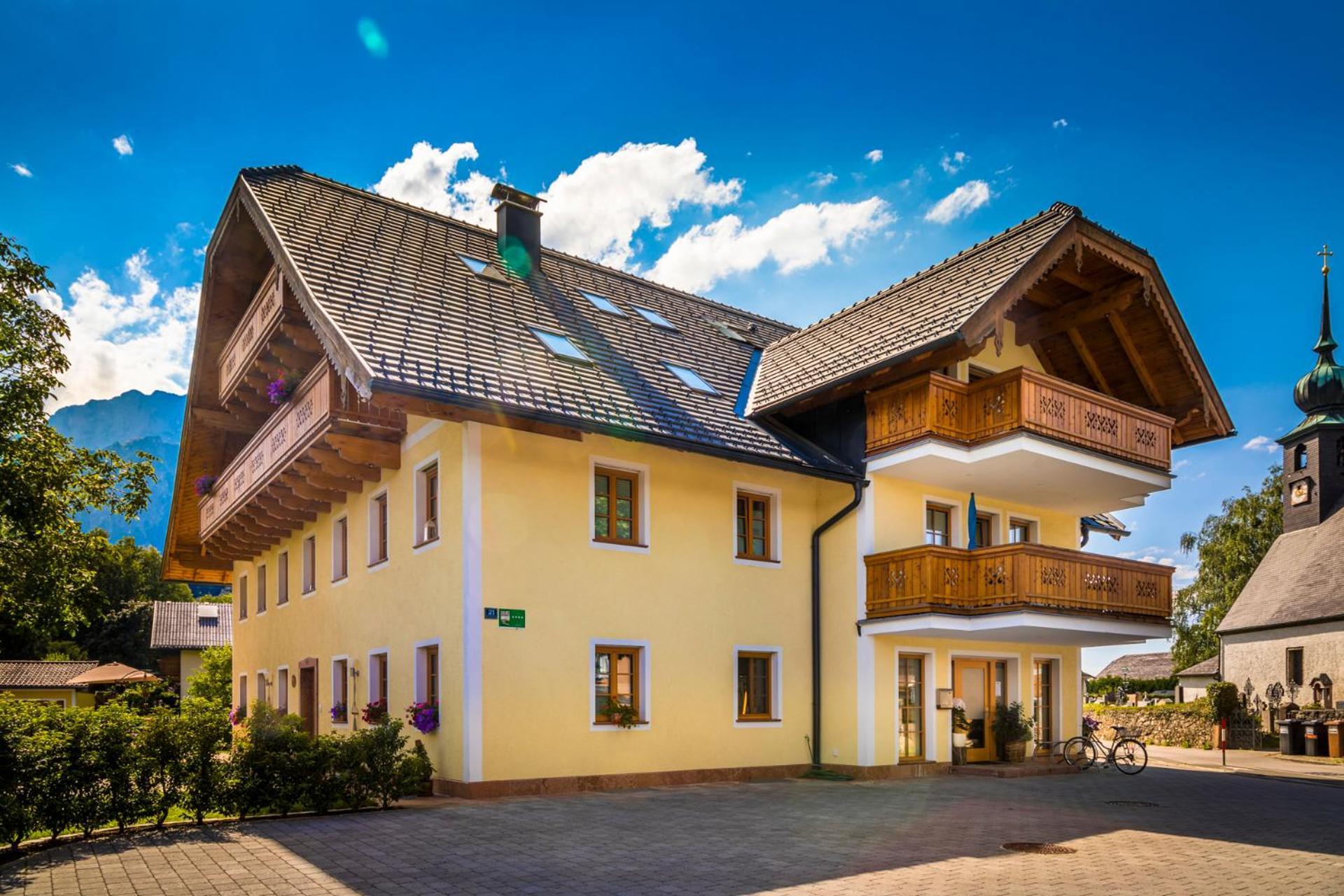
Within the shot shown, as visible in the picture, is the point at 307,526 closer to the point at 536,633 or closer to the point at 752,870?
the point at 536,633

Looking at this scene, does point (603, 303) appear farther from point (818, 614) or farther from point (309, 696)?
point (309, 696)

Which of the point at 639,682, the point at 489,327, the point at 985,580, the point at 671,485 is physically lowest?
the point at 639,682

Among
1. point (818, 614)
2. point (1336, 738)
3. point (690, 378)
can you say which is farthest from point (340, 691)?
point (1336, 738)

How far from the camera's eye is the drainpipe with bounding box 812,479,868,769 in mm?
17516

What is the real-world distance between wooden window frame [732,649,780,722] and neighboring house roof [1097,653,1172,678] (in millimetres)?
59875

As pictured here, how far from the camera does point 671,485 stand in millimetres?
16312

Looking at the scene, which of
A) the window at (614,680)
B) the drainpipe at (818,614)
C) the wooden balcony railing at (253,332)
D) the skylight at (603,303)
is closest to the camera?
the window at (614,680)

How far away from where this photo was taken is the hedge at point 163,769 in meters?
9.66

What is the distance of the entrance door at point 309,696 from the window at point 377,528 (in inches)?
152

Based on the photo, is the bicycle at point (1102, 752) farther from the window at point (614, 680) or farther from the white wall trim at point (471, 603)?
the white wall trim at point (471, 603)

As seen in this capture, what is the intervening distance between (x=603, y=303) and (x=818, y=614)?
707cm

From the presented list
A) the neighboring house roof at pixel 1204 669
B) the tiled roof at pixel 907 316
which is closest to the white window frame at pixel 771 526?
the tiled roof at pixel 907 316

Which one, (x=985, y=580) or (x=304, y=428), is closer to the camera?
(x=304, y=428)

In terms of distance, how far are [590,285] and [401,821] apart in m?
12.4
